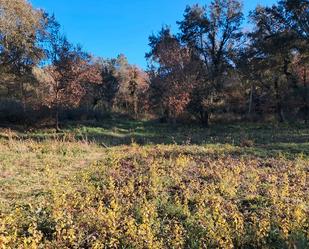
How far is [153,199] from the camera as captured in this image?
29.6 ft

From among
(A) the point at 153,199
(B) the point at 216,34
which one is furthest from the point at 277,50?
(A) the point at 153,199

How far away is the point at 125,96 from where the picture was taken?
167ft

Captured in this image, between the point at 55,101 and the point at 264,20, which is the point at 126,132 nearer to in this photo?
the point at 55,101

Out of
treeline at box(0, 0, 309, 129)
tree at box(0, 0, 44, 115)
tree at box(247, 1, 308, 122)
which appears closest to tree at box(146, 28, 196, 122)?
treeline at box(0, 0, 309, 129)

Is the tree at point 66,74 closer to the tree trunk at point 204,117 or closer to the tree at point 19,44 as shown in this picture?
the tree at point 19,44

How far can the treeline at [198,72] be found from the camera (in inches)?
1177

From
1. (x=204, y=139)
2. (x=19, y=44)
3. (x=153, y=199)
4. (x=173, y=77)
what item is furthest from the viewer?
(x=173, y=77)

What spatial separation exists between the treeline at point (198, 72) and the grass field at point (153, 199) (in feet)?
49.4

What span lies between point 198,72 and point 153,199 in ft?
84.9

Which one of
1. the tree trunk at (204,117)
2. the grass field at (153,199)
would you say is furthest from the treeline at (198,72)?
the grass field at (153,199)

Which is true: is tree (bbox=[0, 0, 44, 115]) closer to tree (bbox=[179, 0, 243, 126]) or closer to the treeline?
the treeline

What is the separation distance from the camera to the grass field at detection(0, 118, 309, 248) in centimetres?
664

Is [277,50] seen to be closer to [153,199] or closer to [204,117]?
[204,117]

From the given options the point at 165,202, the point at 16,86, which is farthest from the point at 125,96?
the point at 165,202
